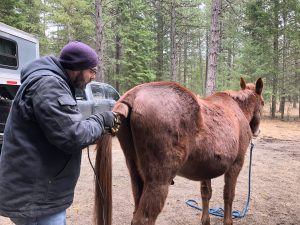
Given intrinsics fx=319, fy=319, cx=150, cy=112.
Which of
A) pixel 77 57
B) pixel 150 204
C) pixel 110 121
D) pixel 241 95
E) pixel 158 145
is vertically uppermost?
pixel 77 57

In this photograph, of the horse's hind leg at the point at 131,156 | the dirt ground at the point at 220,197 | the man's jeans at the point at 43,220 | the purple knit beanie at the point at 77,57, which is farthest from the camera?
the dirt ground at the point at 220,197

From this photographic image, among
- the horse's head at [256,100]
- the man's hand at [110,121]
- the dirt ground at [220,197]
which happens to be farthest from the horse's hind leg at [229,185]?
the man's hand at [110,121]

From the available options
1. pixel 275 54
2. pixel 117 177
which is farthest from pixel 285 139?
pixel 117 177

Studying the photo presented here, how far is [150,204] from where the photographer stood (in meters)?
2.83

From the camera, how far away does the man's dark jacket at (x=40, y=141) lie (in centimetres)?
185

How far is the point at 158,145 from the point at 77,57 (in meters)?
1.14

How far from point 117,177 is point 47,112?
5023mm

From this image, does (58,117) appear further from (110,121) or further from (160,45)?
(160,45)

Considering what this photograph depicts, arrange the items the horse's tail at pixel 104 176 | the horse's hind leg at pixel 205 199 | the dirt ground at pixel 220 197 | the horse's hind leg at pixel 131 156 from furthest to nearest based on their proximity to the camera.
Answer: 1. the dirt ground at pixel 220 197
2. the horse's hind leg at pixel 205 199
3. the horse's hind leg at pixel 131 156
4. the horse's tail at pixel 104 176

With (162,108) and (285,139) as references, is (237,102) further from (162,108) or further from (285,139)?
(285,139)

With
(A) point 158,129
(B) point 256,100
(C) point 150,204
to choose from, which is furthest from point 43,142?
(B) point 256,100

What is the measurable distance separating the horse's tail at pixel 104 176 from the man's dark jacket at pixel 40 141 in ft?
2.30

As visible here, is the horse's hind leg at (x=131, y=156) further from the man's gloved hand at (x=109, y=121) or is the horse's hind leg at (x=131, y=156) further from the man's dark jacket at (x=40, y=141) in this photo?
the man's dark jacket at (x=40, y=141)

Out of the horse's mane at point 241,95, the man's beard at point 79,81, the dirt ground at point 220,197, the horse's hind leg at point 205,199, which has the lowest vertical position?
the dirt ground at point 220,197
